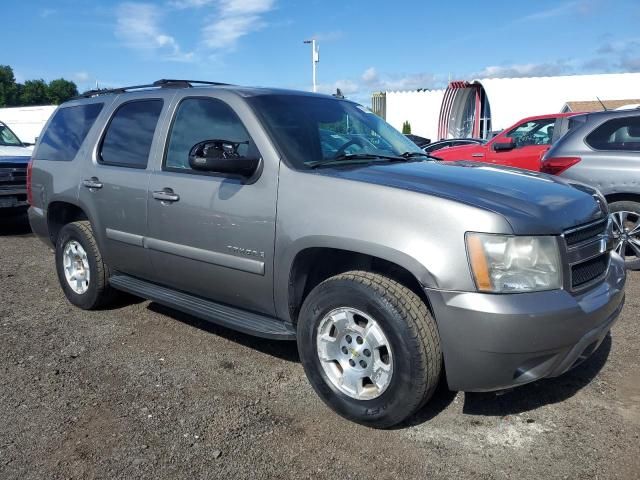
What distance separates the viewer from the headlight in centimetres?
262

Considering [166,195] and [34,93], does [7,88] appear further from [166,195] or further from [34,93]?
[166,195]

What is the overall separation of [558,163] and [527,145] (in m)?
2.69

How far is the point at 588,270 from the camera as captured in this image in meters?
2.97

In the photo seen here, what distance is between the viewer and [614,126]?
6.19 m

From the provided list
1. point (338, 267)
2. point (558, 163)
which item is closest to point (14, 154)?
point (338, 267)

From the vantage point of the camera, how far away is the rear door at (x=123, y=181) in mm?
4203

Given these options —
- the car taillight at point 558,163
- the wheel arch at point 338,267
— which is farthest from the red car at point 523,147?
the wheel arch at point 338,267

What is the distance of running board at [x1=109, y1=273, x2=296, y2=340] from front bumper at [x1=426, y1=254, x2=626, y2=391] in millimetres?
1032

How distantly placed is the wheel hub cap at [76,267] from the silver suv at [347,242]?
0.29m

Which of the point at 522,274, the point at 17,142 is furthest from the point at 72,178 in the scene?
the point at 17,142

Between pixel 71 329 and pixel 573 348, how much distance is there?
3748mm

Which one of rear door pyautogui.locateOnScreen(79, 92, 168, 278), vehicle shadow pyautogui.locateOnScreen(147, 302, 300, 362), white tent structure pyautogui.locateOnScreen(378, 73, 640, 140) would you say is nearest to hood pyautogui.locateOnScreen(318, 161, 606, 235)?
vehicle shadow pyautogui.locateOnScreen(147, 302, 300, 362)

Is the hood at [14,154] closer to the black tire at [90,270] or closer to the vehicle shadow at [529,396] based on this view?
the black tire at [90,270]

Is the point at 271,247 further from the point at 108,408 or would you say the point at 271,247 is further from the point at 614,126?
the point at 614,126
